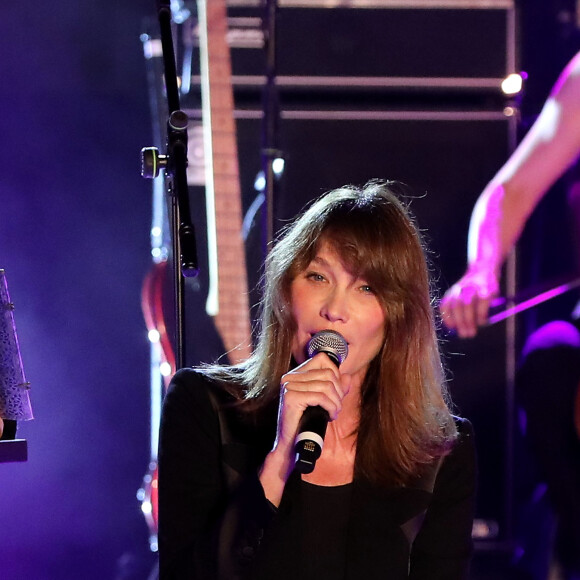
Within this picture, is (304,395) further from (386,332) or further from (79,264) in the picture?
(79,264)

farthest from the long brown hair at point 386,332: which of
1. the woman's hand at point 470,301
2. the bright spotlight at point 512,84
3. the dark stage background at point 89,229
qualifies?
the bright spotlight at point 512,84

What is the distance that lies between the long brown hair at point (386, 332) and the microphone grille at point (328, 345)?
0.24 metres

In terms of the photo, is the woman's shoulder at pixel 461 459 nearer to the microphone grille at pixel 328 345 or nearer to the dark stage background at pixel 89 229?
the microphone grille at pixel 328 345

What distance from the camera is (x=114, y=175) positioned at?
371 cm

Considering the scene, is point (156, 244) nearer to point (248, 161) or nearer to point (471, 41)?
point (248, 161)

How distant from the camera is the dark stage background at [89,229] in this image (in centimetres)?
364

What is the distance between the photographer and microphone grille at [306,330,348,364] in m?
1.56

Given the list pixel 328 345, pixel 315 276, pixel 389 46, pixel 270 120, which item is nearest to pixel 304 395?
pixel 328 345

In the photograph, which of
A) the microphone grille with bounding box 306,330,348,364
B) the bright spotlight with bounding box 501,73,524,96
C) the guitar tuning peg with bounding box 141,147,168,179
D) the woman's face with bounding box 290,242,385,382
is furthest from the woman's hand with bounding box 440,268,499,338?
the microphone grille with bounding box 306,330,348,364

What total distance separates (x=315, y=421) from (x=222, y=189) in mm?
2353

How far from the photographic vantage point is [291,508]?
1839 millimetres

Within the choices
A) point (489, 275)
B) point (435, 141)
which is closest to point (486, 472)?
point (489, 275)

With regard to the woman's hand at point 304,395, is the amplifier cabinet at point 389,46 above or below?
above

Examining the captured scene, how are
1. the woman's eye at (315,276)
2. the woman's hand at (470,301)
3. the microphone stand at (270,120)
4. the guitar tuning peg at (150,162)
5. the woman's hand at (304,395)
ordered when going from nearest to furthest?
the woman's hand at (304,395), the woman's eye at (315,276), the guitar tuning peg at (150,162), the microphone stand at (270,120), the woman's hand at (470,301)
